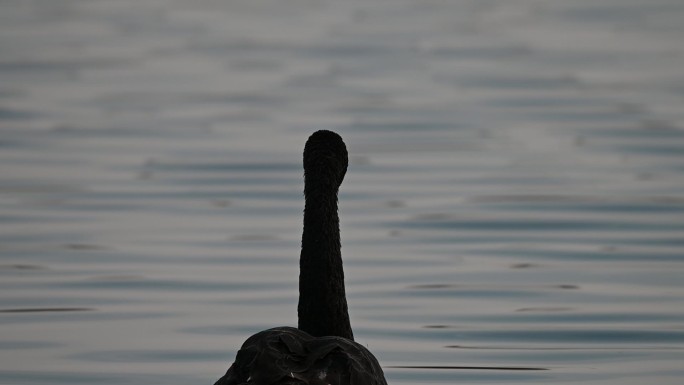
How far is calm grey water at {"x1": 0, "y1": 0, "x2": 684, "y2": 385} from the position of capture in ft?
38.4

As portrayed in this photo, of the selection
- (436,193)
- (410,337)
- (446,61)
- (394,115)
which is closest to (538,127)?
(394,115)

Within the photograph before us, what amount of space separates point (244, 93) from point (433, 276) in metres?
9.57

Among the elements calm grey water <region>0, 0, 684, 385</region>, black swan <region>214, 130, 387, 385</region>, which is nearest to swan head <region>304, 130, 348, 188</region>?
black swan <region>214, 130, 387, 385</region>

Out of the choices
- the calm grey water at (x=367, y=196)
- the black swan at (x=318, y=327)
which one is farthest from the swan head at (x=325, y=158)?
the calm grey water at (x=367, y=196)

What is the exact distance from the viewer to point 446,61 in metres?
25.2

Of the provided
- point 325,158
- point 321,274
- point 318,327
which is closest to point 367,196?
point 325,158

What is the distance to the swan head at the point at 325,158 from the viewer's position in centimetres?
997

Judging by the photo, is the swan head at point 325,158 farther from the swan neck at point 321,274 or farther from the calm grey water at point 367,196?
the calm grey water at point 367,196

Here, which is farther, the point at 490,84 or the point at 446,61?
the point at 446,61

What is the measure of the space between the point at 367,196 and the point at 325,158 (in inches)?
257

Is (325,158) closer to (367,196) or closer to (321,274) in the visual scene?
(321,274)

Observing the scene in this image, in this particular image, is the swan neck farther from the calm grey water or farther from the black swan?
the calm grey water

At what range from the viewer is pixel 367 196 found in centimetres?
1650

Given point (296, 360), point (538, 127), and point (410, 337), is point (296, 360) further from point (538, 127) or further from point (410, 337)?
point (538, 127)
